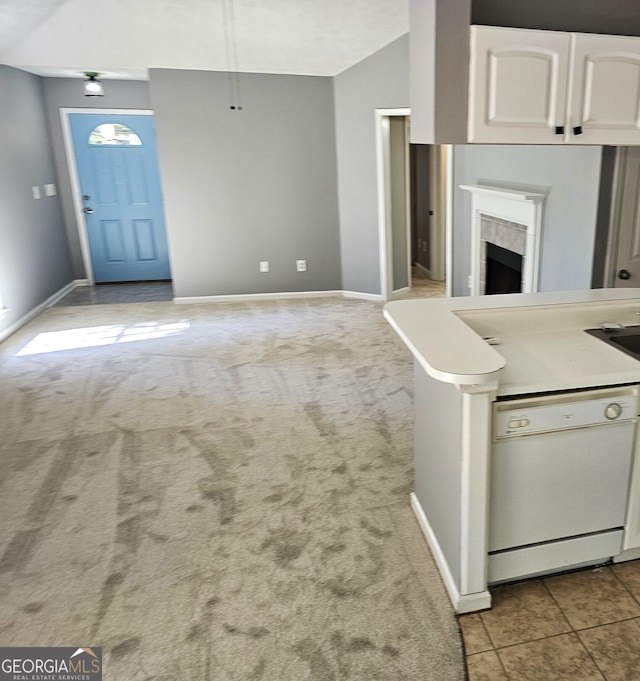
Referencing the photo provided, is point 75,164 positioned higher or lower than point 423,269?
higher

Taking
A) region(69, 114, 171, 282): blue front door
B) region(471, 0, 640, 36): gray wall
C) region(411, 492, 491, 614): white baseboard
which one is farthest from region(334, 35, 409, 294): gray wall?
region(411, 492, 491, 614): white baseboard

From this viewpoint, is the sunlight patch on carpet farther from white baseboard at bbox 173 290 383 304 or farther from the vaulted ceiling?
the vaulted ceiling

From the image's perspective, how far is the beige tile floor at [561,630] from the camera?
1655 mm

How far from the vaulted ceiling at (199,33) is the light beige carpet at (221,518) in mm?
2641

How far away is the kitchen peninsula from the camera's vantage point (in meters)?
1.69

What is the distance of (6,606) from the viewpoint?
197 cm

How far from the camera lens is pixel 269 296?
617 cm

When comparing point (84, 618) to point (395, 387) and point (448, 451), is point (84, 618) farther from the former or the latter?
point (395, 387)

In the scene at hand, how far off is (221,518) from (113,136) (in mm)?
5771

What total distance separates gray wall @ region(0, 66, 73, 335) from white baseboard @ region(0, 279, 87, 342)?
0.03 metres

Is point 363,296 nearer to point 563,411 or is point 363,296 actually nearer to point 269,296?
point 269,296

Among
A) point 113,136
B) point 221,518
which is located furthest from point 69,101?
point 221,518

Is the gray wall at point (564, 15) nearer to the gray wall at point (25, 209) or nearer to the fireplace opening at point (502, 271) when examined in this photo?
the fireplace opening at point (502, 271)

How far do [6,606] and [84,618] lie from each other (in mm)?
313
